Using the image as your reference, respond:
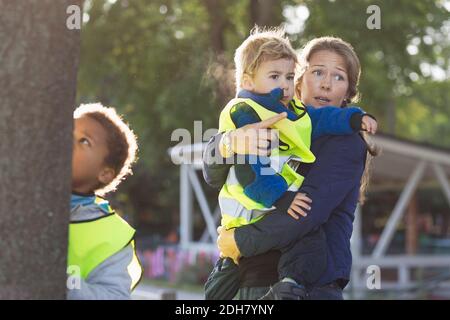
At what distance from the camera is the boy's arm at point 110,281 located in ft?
10.8

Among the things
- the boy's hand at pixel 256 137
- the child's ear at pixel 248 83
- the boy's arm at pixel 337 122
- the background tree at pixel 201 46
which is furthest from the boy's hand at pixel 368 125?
the background tree at pixel 201 46

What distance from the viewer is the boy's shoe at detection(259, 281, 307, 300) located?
3305 mm

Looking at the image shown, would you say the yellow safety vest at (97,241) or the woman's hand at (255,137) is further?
the woman's hand at (255,137)

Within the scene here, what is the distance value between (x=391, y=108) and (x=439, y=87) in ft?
16.1

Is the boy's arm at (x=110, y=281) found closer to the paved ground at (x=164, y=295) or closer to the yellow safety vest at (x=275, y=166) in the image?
the yellow safety vest at (x=275, y=166)

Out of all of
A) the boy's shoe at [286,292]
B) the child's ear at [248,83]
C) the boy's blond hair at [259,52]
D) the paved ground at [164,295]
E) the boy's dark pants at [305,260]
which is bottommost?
the paved ground at [164,295]

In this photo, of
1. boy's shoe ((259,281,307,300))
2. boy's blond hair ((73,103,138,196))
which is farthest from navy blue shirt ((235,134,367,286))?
boy's blond hair ((73,103,138,196))

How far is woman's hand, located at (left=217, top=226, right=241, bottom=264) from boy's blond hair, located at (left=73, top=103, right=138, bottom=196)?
493 millimetres

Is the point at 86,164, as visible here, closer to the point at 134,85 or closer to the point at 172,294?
the point at 172,294

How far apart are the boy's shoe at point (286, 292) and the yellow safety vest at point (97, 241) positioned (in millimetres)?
550

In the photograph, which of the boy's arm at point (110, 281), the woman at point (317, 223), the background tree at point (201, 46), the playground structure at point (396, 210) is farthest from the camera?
the background tree at point (201, 46)

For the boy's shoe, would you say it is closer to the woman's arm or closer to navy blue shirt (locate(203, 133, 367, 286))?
navy blue shirt (locate(203, 133, 367, 286))

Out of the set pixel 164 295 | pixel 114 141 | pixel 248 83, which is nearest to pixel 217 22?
pixel 164 295
